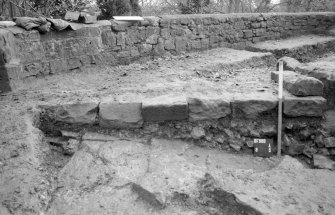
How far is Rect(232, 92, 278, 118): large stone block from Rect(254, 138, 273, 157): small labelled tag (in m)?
0.31

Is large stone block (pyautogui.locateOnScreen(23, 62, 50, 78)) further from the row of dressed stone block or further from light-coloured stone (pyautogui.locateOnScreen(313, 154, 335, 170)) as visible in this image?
light-coloured stone (pyautogui.locateOnScreen(313, 154, 335, 170))

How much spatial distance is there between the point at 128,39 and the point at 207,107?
251 centimetres

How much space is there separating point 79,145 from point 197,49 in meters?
3.91

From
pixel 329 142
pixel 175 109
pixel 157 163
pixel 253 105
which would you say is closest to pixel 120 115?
pixel 175 109


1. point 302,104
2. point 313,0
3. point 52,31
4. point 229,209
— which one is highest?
point 313,0

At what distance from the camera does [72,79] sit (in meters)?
4.30

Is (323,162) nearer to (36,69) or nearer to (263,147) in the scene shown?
(263,147)

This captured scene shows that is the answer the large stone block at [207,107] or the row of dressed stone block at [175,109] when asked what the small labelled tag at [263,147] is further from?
the large stone block at [207,107]

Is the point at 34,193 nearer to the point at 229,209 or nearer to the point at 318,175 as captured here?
the point at 229,209

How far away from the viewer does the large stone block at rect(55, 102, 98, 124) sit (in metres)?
3.24

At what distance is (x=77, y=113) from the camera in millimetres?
3236

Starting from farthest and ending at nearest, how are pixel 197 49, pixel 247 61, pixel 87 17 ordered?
pixel 197 49 < pixel 247 61 < pixel 87 17

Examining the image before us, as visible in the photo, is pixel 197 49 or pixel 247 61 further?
pixel 197 49

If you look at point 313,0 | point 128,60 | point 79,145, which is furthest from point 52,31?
point 313,0
